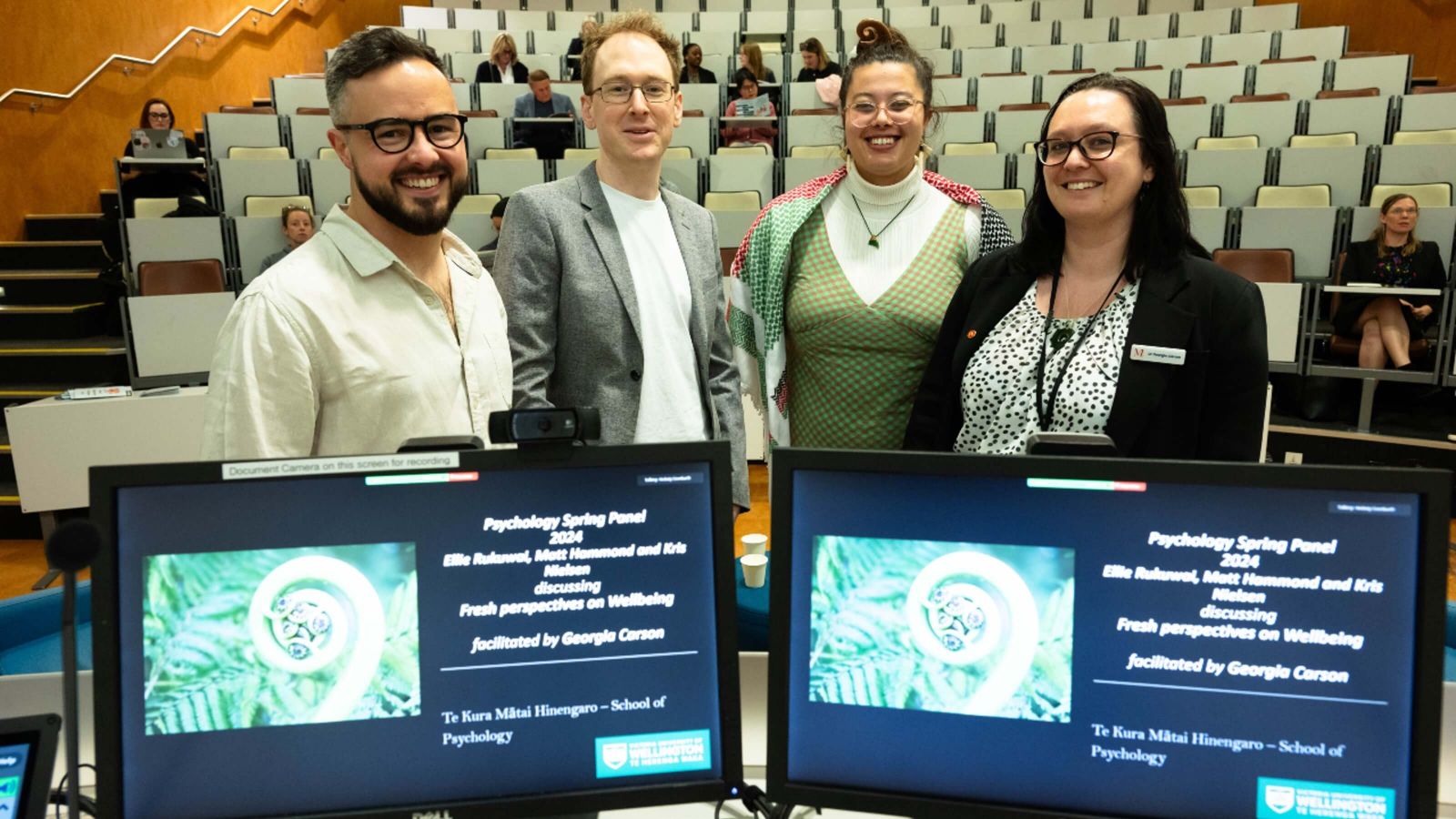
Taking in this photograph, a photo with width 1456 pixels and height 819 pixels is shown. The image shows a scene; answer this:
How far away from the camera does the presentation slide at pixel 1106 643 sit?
2.44 feet

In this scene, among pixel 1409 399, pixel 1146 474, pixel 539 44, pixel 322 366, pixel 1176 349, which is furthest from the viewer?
pixel 539 44

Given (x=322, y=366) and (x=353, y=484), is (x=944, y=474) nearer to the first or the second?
(x=353, y=484)

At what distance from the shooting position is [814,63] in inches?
312

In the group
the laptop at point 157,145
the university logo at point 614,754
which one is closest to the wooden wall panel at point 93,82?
the laptop at point 157,145

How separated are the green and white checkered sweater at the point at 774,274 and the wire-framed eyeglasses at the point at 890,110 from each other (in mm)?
130

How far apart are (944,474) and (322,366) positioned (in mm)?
749

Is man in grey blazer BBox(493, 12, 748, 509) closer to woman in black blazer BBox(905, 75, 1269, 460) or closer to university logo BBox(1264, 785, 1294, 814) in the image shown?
woman in black blazer BBox(905, 75, 1269, 460)

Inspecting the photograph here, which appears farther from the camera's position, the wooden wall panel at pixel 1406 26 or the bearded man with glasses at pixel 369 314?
the wooden wall panel at pixel 1406 26

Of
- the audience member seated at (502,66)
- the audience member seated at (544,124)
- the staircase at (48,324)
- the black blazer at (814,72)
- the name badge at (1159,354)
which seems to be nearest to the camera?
the name badge at (1159,354)

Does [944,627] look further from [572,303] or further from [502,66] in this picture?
[502,66]

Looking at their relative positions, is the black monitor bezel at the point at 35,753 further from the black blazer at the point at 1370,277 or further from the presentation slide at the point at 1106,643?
the black blazer at the point at 1370,277

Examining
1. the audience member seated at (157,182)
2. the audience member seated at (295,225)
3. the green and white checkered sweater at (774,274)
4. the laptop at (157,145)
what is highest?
the laptop at (157,145)

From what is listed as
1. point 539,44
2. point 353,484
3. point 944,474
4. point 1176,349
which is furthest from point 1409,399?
point 539,44

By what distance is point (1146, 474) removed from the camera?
76 cm
